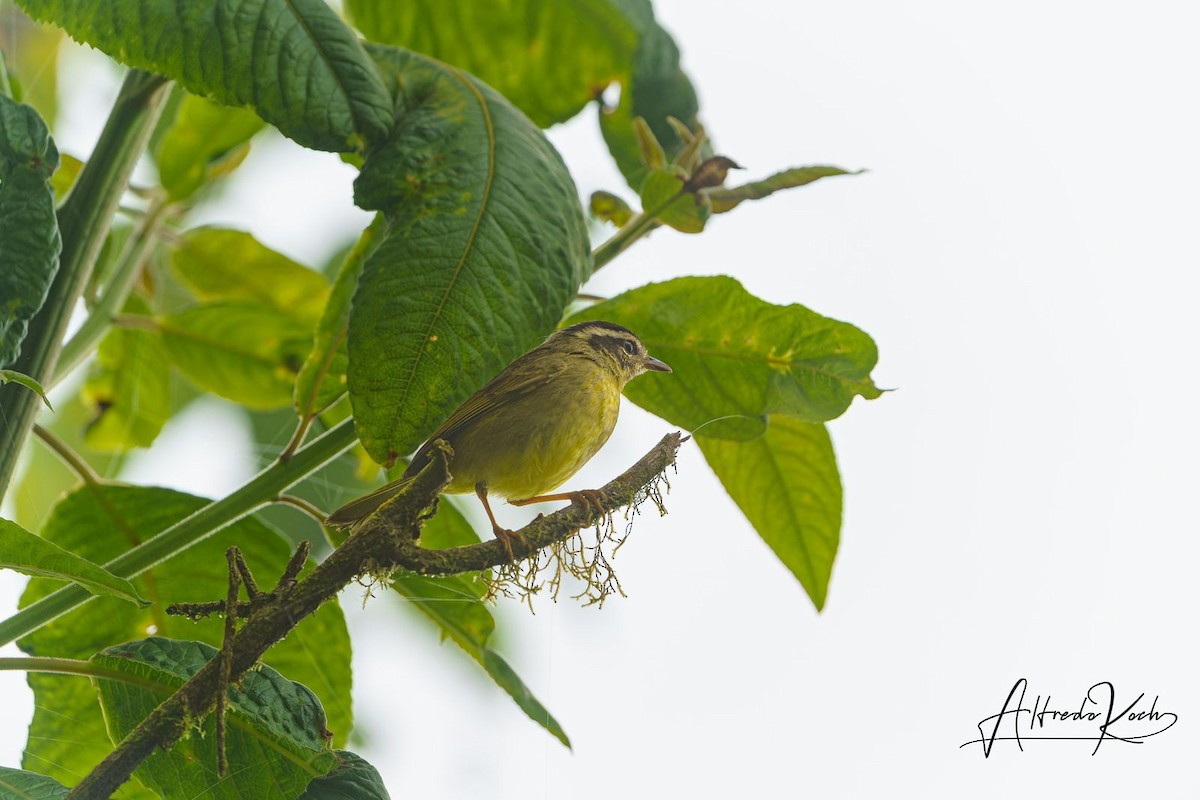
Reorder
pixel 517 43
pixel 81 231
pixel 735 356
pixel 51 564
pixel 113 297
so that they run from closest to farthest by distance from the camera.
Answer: pixel 51 564 → pixel 735 356 → pixel 81 231 → pixel 113 297 → pixel 517 43

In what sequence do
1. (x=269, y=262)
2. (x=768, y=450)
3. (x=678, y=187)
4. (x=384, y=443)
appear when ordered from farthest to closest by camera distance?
1. (x=269, y=262)
2. (x=768, y=450)
3. (x=678, y=187)
4. (x=384, y=443)

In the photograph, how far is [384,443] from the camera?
0.97m

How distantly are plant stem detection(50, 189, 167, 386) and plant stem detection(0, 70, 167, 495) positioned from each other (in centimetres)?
12

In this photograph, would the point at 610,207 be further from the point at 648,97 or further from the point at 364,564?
the point at 364,564

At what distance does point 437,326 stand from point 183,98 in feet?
4.35

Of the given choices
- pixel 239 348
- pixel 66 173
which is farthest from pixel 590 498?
pixel 66 173

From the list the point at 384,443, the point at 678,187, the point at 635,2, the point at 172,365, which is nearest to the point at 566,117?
the point at 635,2

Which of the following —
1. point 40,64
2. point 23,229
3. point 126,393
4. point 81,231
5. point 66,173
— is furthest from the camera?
point 126,393

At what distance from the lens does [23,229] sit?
1116 millimetres

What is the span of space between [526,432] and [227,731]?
0.42 m

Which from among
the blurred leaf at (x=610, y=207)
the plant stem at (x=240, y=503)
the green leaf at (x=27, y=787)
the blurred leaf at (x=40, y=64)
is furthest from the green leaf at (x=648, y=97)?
the green leaf at (x=27, y=787)

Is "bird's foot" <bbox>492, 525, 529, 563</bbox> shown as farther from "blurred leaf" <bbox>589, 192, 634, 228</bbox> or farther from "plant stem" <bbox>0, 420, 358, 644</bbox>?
"blurred leaf" <bbox>589, 192, 634, 228</bbox>

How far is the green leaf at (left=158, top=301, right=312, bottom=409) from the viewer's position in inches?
77.5

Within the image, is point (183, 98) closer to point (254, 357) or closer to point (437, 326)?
point (254, 357)
